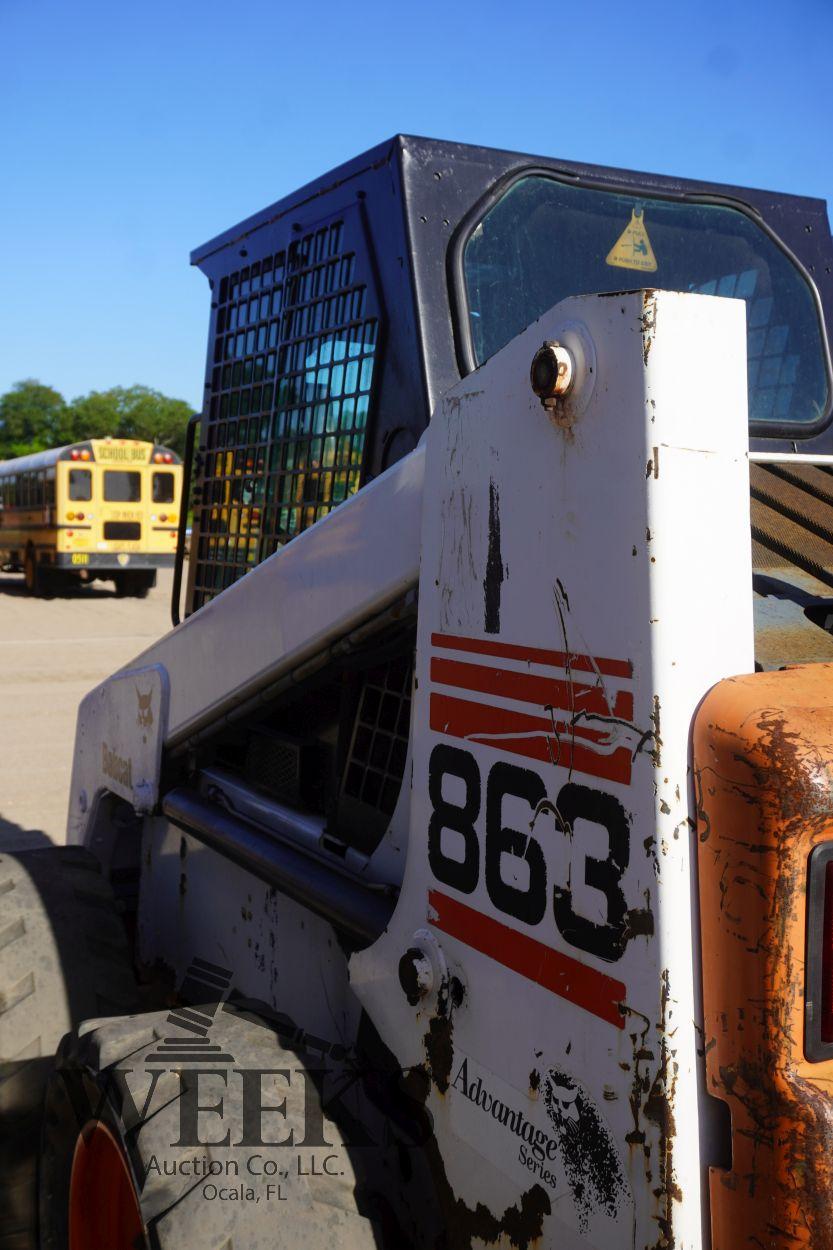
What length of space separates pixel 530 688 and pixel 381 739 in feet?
2.95

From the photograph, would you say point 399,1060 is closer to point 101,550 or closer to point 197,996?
point 197,996

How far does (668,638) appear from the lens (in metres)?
1.28

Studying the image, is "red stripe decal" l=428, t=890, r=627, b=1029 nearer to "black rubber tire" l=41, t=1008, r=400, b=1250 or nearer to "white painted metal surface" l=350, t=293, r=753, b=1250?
"white painted metal surface" l=350, t=293, r=753, b=1250

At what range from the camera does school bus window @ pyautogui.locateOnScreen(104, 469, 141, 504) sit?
19.9 meters

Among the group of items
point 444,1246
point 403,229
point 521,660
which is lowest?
point 444,1246

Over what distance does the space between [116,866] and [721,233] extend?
253cm

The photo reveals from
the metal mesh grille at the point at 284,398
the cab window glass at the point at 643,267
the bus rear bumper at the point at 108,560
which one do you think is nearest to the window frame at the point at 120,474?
the bus rear bumper at the point at 108,560

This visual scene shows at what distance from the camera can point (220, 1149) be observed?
173 centimetres

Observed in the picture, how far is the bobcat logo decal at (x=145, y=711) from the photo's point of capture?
2895 mm

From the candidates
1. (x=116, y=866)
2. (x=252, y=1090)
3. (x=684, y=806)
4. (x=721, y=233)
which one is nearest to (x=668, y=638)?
(x=684, y=806)

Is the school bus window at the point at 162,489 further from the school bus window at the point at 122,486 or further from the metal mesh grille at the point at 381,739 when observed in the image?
the metal mesh grille at the point at 381,739

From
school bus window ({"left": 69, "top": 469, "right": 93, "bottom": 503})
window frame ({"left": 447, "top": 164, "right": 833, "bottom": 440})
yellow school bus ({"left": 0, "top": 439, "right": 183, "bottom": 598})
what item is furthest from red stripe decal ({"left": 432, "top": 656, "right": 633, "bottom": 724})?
school bus window ({"left": 69, "top": 469, "right": 93, "bottom": 503})

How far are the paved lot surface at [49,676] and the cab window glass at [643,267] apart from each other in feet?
14.2

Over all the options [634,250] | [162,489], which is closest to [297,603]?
[634,250]
